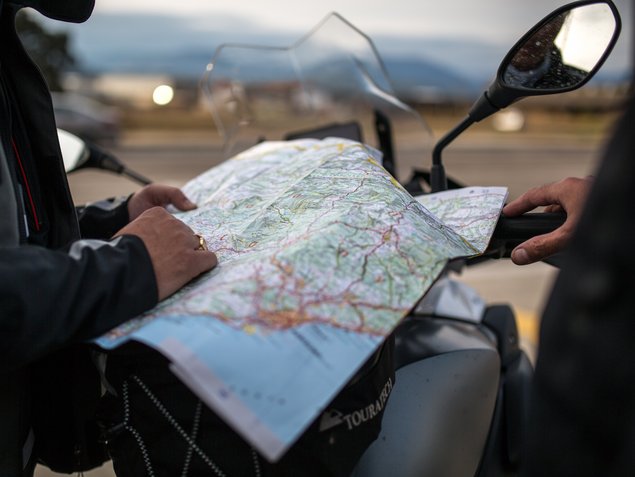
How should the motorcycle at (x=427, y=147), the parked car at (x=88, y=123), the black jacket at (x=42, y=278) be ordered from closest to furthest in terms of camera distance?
the black jacket at (x=42, y=278)
the motorcycle at (x=427, y=147)
the parked car at (x=88, y=123)

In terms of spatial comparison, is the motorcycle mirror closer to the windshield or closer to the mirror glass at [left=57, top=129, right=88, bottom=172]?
the windshield

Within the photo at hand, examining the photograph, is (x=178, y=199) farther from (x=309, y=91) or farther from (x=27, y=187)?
(x=309, y=91)

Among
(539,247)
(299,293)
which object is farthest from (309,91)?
(299,293)

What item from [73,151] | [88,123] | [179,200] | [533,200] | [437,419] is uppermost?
[533,200]

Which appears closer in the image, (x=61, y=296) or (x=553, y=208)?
(x=61, y=296)

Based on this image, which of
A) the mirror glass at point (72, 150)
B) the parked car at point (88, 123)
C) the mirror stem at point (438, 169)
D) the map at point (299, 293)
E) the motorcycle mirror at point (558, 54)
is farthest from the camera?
the parked car at point (88, 123)

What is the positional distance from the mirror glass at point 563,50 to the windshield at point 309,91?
1.67ft

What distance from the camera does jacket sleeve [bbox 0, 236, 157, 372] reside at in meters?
0.80

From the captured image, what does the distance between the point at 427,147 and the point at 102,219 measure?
101 centimetres

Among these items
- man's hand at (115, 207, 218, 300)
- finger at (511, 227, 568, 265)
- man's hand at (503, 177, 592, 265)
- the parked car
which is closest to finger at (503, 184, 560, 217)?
man's hand at (503, 177, 592, 265)

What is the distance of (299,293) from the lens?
0.81 meters

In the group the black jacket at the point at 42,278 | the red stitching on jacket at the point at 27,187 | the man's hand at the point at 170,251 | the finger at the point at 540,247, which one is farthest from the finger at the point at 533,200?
the red stitching on jacket at the point at 27,187

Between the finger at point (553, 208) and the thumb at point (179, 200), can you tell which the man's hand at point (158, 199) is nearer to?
the thumb at point (179, 200)

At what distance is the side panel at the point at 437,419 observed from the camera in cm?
107
